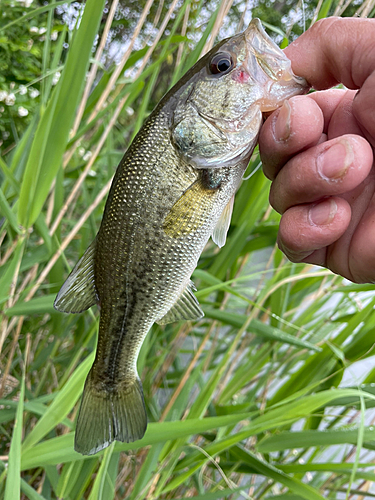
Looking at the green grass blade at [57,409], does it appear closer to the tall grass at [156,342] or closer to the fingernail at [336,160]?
the tall grass at [156,342]

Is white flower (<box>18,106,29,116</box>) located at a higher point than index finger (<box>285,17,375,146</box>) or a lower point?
lower

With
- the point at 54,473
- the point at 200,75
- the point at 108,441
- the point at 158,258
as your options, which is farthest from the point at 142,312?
the point at 54,473

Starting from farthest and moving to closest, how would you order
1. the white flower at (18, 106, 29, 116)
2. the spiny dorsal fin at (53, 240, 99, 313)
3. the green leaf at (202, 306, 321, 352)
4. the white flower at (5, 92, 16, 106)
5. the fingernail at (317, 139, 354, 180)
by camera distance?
the white flower at (18, 106, 29, 116)
the white flower at (5, 92, 16, 106)
the green leaf at (202, 306, 321, 352)
the spiny dorsal fin at (53, 240, 99, 313)
the fingernail at (317, 139, 354, 180)

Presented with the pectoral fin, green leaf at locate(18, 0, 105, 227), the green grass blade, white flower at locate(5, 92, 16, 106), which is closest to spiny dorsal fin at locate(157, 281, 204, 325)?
the pectoral fin

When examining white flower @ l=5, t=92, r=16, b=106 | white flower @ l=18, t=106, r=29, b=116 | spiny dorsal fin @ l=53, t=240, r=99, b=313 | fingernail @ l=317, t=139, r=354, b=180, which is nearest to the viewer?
fingernail @ l=317, t=139, r=354, b=180

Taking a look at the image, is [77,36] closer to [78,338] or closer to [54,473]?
[78,338]

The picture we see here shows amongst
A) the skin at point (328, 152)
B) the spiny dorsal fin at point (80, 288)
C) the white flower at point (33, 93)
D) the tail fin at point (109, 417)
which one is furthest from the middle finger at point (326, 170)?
the white flower at point (33, 93)

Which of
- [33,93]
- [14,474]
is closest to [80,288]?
[14,474]

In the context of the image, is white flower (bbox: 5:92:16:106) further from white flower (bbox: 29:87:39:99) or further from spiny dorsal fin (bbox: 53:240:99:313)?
spiny dorsal fin (bbox: 53:240:99:313)
